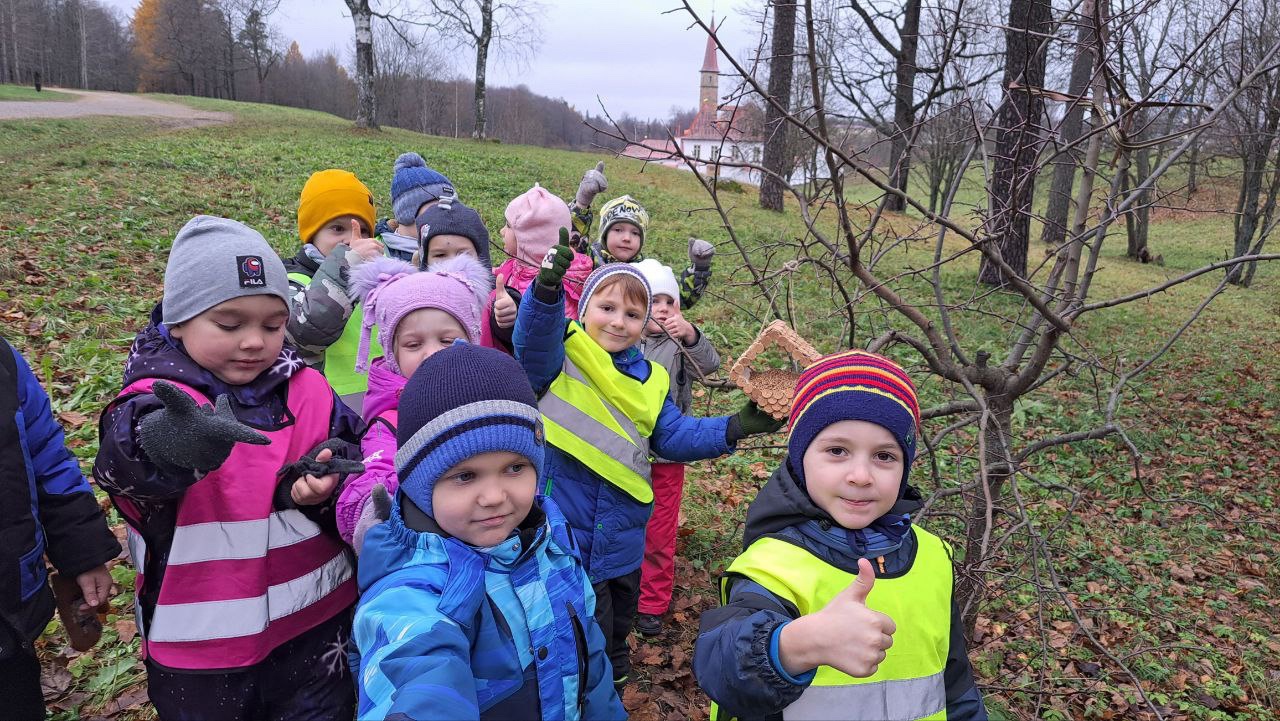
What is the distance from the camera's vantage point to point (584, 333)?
259 cm

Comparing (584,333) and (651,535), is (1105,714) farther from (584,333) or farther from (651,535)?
(584,333)

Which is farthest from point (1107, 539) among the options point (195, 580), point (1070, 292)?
point (195, 580)

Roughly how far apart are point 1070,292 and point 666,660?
7.90ft

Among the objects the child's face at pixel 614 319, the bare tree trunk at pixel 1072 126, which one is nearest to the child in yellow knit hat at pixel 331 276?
the child's face at pixel 614 319

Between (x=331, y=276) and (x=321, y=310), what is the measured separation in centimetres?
18

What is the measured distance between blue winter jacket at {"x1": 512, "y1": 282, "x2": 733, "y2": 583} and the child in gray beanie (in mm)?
704

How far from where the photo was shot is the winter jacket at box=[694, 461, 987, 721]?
1.32 metres

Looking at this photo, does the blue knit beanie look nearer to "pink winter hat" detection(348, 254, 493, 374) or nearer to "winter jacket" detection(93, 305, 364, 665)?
"pink winter hat" detection(348, 254, 493, 374)

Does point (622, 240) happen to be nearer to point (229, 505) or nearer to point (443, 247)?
point (443, 247)

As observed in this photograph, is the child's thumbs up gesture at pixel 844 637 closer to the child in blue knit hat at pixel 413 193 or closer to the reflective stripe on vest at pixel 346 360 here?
the reflective stripe on vest at pixel 346 360

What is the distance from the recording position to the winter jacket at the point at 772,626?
1324 millimetres

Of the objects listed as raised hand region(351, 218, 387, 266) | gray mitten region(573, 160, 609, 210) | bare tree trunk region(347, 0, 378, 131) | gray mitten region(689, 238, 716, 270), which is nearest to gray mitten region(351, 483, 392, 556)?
raised hand region(351, 218, 387, 266)

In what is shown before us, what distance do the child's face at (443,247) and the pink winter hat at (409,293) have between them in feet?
1.28

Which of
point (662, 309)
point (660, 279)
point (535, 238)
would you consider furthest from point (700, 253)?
point (535, 238)
